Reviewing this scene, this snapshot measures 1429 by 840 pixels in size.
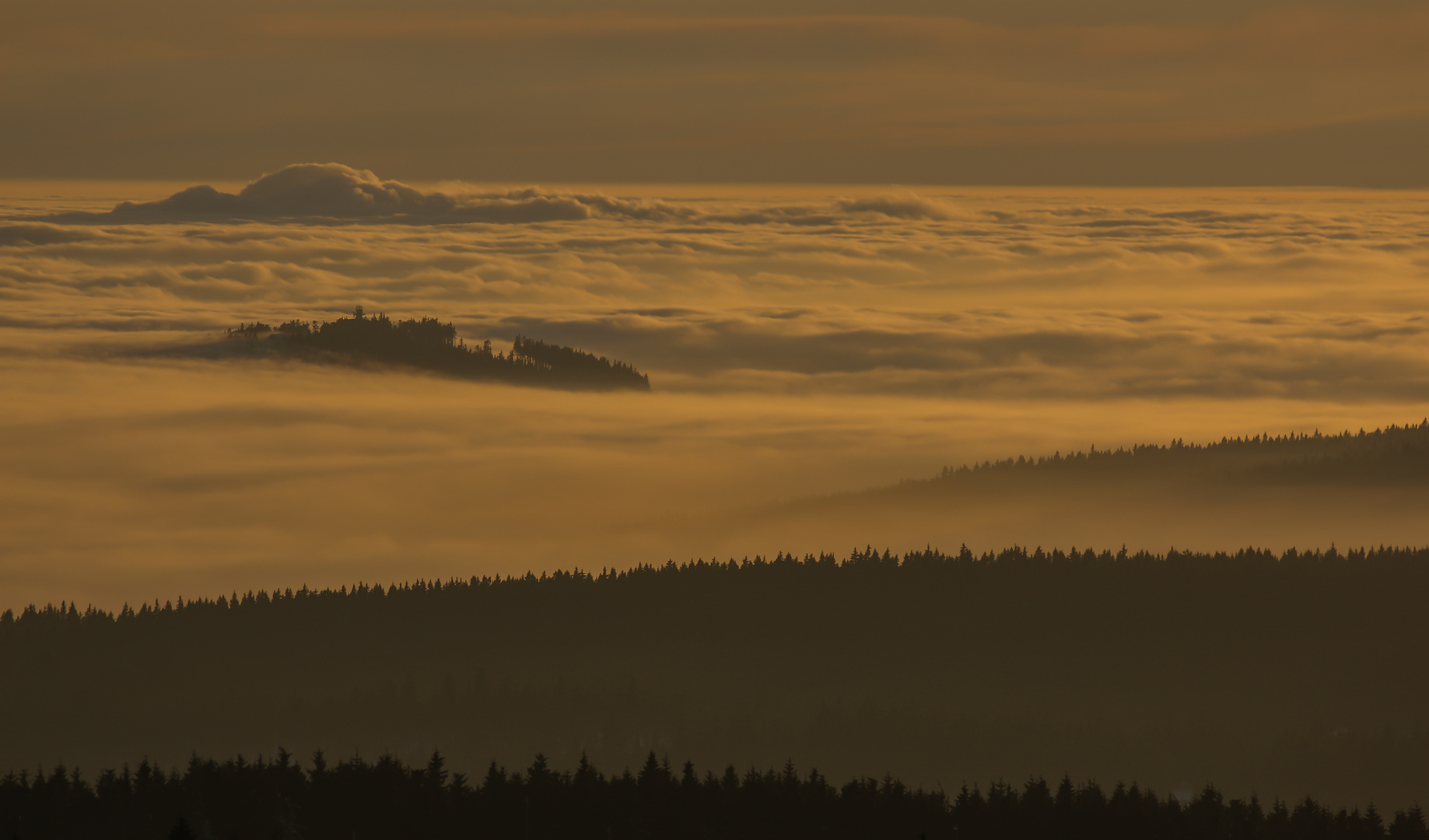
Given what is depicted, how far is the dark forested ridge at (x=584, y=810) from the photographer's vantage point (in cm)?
13212

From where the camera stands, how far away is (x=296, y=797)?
14250 centimetres

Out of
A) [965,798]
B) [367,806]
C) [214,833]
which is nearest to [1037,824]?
[965,798]

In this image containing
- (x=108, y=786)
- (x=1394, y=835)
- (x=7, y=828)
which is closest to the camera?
(x=7, y=828)

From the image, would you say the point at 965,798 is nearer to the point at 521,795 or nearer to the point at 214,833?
the point at 521,795

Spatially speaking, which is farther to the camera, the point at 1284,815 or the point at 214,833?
the point at 1284,815

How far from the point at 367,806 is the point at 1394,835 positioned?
9158 cm

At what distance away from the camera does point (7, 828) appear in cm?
12525

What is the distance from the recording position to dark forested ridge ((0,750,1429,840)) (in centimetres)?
13212

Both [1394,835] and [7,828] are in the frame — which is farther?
[1394,835]

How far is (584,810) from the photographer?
5340 inches

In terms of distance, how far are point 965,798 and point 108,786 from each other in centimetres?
8294

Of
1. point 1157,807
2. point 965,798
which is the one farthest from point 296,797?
point 1157,807

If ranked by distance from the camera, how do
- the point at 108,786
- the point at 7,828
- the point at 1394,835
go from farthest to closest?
the point at 108,786 → the point at 1394,835 → the point at 7,828

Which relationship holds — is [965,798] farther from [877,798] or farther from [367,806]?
[367,806]
